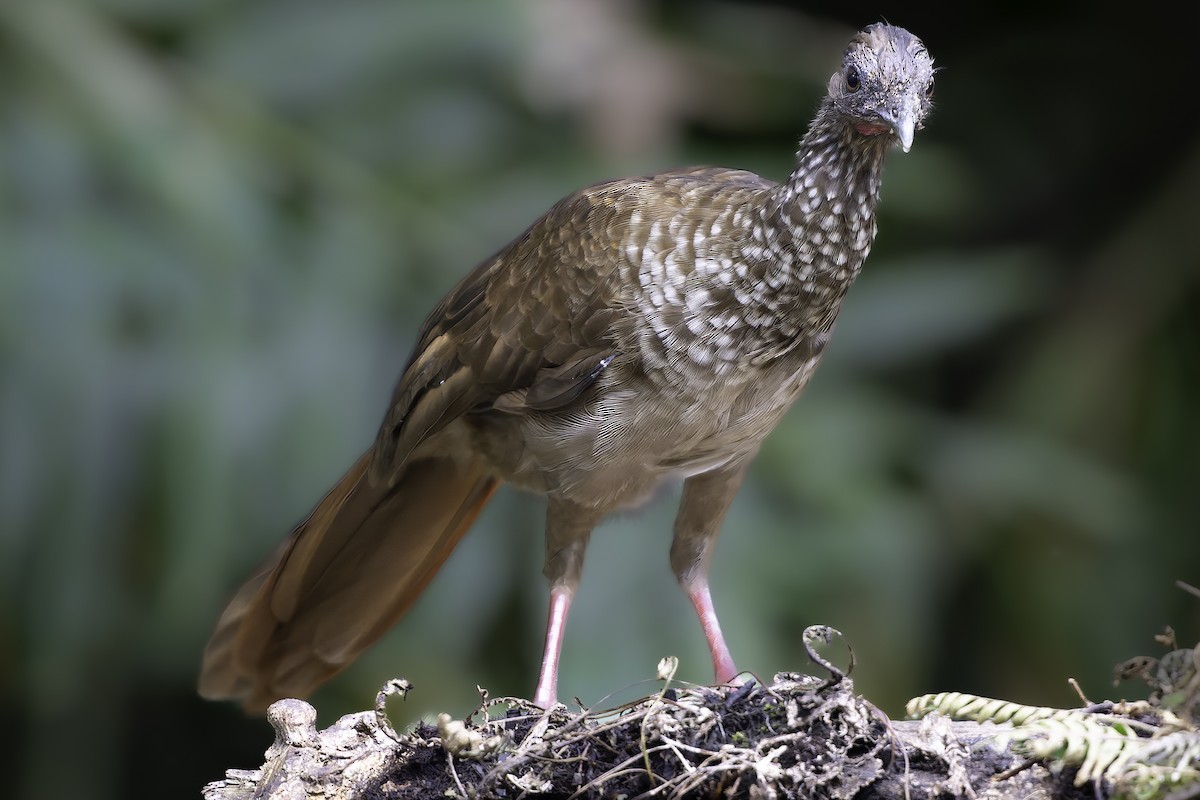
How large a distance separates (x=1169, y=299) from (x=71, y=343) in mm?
3805

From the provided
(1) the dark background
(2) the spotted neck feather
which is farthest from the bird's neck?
(1) the dark background

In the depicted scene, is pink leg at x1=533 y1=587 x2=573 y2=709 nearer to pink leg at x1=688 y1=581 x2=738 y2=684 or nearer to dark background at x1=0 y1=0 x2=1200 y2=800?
pink leg at x1=688 y1=581 x2=738 y2=684

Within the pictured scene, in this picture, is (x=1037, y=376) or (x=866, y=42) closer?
(x=866, y=42)

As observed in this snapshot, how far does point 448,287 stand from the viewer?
4.62m

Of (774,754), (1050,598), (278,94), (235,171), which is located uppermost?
(278,94)

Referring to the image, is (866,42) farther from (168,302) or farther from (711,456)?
(168,302)

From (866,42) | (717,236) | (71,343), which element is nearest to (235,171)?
(71,343)

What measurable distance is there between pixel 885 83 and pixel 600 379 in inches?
32.2

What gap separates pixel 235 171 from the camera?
4656 mm

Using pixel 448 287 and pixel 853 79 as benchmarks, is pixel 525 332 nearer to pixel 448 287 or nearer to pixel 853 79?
pixel 853 79

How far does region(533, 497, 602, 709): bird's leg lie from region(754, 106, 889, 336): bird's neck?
2.20 ft

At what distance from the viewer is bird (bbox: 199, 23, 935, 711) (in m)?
2.77

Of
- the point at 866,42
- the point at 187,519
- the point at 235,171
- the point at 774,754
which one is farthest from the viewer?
the point at 235,171

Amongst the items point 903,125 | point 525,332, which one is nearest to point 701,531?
point 525,332
